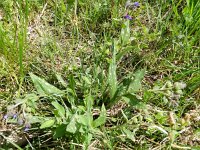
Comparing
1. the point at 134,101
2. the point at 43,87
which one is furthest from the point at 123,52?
the point at 43,87

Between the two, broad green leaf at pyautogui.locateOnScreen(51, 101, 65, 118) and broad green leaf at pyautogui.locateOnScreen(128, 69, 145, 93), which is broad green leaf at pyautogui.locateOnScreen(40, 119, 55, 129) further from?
broad green leaf at pyautogui.locateOnScreen(128, 69, 145, 93)

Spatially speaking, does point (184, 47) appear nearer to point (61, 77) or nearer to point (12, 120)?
point (61, 77)

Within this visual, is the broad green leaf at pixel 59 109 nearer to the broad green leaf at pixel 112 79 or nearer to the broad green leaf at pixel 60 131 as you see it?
the broad green leaf at pixel 60 131

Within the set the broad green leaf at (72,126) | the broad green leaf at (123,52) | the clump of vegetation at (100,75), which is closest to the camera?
the broad green leaf at (72,126)

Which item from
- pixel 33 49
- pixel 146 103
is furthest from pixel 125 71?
pixel 33 49

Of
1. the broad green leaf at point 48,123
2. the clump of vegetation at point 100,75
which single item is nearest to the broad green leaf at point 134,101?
the clump of vegetation at point 100,75

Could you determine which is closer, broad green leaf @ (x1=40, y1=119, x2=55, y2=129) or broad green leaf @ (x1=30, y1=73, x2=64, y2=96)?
broad green leaf @ (x1=40, y1=119, x2=55, y2=129)

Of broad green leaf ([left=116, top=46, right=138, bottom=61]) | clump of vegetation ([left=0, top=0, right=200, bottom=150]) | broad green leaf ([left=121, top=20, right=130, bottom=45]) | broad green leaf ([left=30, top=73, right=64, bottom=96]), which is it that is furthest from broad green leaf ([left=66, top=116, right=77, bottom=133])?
broad green leaf ([left=121, top=20, right=130, bottom=45])
